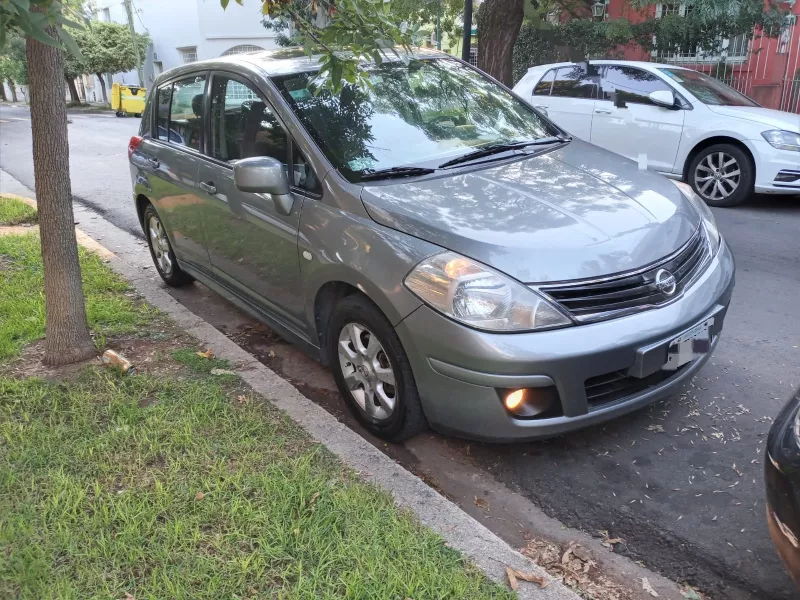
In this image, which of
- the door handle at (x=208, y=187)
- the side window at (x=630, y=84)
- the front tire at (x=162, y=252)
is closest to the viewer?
the door handle at (x=208, y=187)

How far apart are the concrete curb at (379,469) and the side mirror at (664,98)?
593cm

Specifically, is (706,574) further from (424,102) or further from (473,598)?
(424,102)

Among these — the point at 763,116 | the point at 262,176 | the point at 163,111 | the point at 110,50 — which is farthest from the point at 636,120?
the point at 110,50

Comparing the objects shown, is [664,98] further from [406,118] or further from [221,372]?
[221,372]

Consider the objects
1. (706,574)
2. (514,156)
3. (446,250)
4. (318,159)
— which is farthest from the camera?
(514,156)

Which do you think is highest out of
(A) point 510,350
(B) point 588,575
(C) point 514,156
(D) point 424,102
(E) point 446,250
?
(D) point 424,102

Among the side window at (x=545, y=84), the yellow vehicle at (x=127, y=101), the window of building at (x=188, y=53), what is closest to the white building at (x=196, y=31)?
the window of building at (x=188, y=53)

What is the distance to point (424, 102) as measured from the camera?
3865mm

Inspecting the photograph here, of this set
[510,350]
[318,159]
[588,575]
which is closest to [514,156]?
[318,159]

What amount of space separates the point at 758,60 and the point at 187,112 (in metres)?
12.7

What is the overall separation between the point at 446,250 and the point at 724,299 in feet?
4.56

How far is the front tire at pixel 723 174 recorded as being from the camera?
24.3 ft

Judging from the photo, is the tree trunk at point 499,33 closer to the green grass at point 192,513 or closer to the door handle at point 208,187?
the door handle at point 208,187

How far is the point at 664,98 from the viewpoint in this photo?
308 inches
